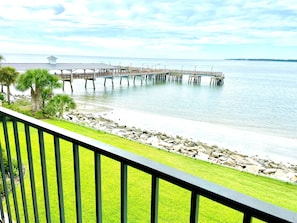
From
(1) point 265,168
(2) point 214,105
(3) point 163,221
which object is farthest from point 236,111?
(3) point 163,221

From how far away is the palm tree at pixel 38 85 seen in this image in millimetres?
16500

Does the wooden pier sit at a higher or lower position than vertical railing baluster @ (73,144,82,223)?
lower

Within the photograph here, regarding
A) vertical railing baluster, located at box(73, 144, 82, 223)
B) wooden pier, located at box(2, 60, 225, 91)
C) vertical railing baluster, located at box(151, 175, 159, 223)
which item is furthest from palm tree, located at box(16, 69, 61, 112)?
vertical railing baluster, located at box(151, 175, 159, 223)

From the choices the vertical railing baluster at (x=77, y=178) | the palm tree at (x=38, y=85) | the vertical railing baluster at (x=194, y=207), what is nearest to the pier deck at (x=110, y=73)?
the palm tree at (x=38, y=85)

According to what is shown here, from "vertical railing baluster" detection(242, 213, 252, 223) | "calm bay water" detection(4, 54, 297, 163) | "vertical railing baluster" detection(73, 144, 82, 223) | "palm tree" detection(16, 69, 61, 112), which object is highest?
"vertical railing baluster" detection(242, 213, 252, 223)

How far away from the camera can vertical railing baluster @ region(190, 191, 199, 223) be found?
671mm

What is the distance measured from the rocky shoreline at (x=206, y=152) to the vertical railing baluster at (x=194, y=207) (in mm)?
10034

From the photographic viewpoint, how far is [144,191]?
6.35 metres

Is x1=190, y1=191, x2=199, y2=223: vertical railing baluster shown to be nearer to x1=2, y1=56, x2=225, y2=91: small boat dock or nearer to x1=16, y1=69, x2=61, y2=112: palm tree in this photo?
x1=16, y1=69, x2=61, y2=112: palm tree

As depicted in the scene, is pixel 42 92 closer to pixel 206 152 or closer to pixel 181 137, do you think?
pixel 181 137

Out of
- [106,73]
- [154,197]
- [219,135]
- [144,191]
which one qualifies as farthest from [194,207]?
[106,73]

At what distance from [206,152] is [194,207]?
11.4 metres

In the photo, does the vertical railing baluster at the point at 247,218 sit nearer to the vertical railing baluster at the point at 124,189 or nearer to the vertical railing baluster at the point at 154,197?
the vertical railing baluster at the point at 154,197

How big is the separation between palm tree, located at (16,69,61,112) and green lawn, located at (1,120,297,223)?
8.31 m
